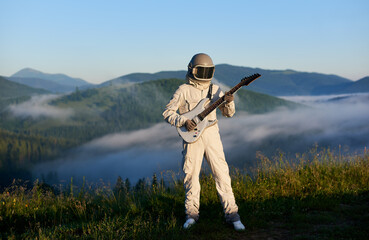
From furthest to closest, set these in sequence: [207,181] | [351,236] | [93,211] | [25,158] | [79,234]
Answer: [25,158]
[207,181]
[93,211]
[79,234]
[351,236]

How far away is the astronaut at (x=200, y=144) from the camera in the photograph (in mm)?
5566

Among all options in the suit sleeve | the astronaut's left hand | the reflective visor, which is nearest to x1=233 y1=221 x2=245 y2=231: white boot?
the suit sleeve

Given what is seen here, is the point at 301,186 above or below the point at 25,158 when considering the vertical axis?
above

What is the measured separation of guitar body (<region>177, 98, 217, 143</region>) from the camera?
5445mm

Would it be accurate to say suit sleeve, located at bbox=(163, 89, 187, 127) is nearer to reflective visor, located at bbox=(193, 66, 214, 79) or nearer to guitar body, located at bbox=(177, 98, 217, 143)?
guitar body, located at bbox=(177, 98, 217, 143)

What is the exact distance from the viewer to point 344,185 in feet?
23.3

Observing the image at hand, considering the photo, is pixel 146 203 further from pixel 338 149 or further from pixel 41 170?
pixel 41 170

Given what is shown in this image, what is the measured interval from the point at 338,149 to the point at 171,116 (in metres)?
4.93

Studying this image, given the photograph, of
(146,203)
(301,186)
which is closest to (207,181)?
(146,203)

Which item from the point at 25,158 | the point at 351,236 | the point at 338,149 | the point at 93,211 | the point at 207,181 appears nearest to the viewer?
the point at 351,236

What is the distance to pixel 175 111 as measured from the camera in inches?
221

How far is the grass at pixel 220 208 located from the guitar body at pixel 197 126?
56.2 inches

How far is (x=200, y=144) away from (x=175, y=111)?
2.32 feet

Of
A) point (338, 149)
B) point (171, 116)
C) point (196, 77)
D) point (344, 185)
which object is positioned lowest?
point (344, 185)
